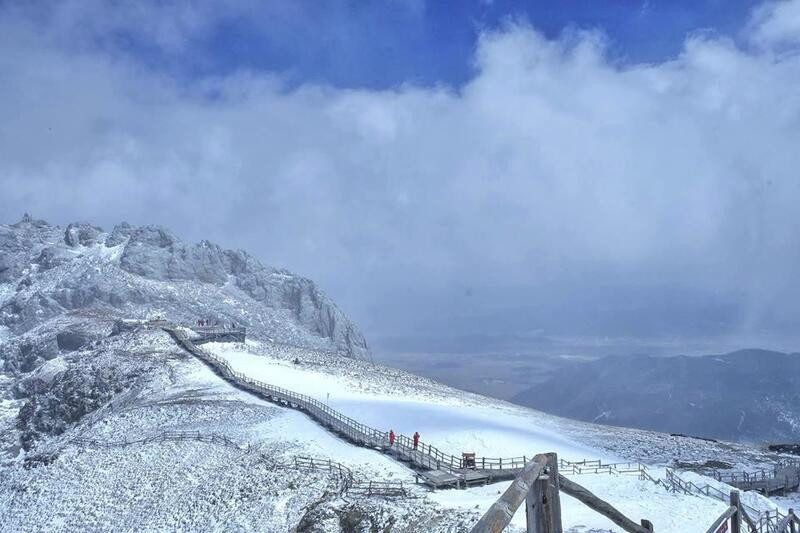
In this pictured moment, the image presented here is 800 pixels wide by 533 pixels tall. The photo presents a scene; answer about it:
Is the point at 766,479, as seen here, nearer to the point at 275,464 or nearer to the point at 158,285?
the point at 275,464

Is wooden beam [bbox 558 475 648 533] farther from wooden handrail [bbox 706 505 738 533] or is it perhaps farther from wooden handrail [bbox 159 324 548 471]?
wooden handrail [bbox 159 324 548 471]

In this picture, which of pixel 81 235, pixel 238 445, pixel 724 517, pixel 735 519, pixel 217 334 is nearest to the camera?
pixel 724 517

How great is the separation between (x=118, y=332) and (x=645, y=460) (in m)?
73.9

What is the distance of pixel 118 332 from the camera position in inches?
3674

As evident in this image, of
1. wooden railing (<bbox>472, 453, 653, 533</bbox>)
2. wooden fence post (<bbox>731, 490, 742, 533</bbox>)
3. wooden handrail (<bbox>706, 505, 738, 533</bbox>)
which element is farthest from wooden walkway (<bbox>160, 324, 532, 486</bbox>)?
wooden railing (<bbox>472, 453, 653, 533</bbox>)

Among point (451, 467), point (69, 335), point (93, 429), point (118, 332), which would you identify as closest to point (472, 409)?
point (451, 467)

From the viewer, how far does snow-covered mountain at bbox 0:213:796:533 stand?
29516 mm

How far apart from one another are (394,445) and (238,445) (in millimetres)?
10495

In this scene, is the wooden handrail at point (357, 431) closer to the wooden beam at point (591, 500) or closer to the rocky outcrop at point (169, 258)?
the wooden beam at point (591, 500)

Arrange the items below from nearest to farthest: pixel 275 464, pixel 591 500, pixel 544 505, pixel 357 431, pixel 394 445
Result: pixel 544 505
pixel 591 500
pixel 275 464
pixel 394 445
pixel 357 431

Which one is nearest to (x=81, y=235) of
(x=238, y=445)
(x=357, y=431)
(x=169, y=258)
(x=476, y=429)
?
(x=169, y=258)

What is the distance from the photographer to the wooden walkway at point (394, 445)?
35.1m

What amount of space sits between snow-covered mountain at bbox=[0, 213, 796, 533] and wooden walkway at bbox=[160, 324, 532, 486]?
1084 mm

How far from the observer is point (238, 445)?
43469 mm
